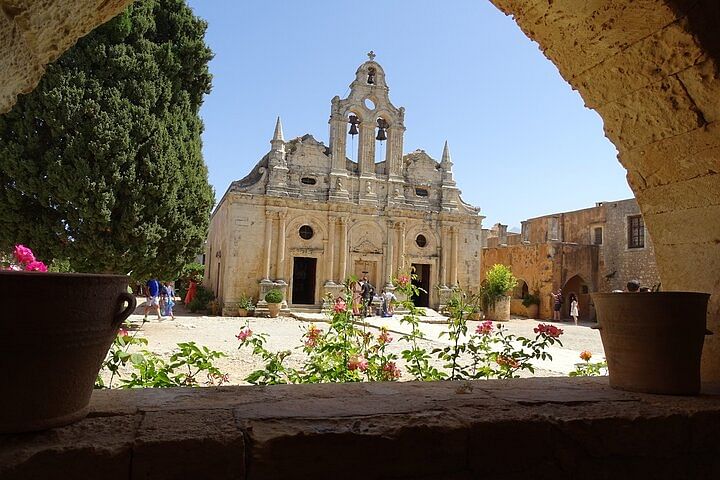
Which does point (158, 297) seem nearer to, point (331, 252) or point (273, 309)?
point (273, 309)

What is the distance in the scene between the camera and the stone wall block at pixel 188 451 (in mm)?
1376

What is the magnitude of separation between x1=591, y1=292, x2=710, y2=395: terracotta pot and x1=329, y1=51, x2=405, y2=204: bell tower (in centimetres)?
1919

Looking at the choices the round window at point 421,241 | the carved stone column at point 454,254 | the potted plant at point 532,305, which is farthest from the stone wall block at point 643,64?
the potted plant at point 532,305

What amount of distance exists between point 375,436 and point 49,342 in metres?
1.01

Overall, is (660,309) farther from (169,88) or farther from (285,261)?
(285,261)

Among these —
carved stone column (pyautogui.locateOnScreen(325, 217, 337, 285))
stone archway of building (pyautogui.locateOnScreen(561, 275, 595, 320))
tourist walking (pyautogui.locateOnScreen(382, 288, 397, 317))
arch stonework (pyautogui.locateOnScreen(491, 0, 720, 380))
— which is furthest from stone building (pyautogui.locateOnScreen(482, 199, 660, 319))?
arch stonework (pyautogui.locateOnScreen(491, 0, 720, 380))

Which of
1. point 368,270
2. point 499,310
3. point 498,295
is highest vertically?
point 368,270

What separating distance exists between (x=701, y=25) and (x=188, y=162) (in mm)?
13297

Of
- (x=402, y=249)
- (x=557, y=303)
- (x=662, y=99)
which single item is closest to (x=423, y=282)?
(x=402, y=249)

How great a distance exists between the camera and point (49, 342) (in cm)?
133

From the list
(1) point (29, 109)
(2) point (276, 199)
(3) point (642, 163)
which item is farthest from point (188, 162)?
(3) point (642, 163)

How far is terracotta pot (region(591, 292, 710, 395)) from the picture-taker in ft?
7.58

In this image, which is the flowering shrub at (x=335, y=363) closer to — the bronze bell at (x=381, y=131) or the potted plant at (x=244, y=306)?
the potted plant at (x=244, y=306)

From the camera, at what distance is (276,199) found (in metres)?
20.3
